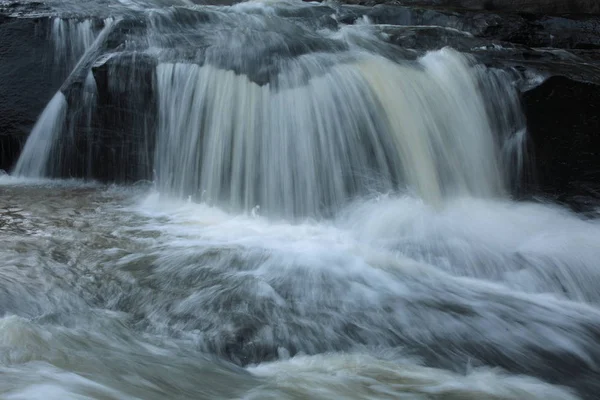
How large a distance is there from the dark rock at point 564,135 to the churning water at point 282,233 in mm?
195

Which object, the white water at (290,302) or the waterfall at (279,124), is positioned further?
the waterfall at (279,124)

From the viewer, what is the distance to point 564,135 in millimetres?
6070

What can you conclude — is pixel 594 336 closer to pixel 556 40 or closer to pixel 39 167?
pixel 39 167

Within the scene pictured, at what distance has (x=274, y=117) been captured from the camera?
5.61 m

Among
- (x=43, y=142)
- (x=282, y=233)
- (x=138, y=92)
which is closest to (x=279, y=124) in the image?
(x=282, y=233)

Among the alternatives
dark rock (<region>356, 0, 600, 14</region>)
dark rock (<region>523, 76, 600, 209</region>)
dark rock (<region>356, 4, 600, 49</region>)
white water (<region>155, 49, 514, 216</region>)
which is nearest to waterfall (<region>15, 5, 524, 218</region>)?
white water (<region>155, 49, 514, 216</region>)

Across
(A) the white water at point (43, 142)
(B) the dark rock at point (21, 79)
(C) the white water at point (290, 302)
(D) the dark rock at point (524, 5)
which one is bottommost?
(C) the white water at point (290, 302)

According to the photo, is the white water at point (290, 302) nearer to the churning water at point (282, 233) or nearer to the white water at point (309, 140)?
the churning water at point (282, 233)

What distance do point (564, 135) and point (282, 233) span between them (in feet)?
10.7

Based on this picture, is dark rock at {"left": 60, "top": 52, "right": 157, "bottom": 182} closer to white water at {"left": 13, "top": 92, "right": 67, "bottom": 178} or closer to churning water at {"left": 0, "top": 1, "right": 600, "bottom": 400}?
churning water at {"left": 0, "top": 1, "right": 600, "bottom": 400}

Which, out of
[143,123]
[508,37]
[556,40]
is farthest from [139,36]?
[556,40]

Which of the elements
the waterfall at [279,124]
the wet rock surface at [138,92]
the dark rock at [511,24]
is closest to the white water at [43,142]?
the waterfall at [279,124]

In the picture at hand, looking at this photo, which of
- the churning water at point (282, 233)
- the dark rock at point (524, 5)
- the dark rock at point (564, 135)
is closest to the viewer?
the churning water at point (282, 233)

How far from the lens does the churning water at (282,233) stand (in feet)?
9.83
